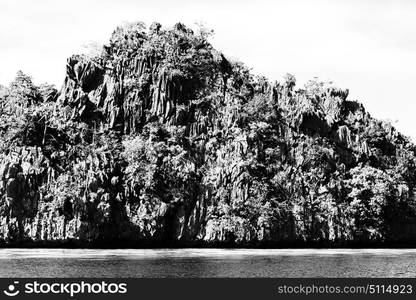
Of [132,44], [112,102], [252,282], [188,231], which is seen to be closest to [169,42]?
[132,44]

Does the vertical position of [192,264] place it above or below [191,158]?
below

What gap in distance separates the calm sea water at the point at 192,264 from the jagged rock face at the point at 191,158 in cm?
428

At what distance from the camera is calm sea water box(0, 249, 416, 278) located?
35062 millimetres

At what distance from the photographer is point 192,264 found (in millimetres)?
40688

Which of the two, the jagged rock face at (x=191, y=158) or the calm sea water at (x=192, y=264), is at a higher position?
the jagged rock face at (x=191, y=158)

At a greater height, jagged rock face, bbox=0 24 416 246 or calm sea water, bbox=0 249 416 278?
jagged rock face, bbox=0 24 416 246

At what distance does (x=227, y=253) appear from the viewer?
51656 mm

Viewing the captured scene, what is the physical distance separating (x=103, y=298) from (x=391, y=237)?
4662 centimetres

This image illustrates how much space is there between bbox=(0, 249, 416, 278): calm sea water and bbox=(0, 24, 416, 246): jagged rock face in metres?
4.28

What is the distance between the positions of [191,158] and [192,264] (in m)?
21.8

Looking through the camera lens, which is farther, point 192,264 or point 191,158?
point 191,158

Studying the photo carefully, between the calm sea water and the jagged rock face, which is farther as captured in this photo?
the jagged rock face

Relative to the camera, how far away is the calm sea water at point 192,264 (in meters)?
35.1

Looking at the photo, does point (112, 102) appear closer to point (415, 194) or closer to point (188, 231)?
point (188, 231)
